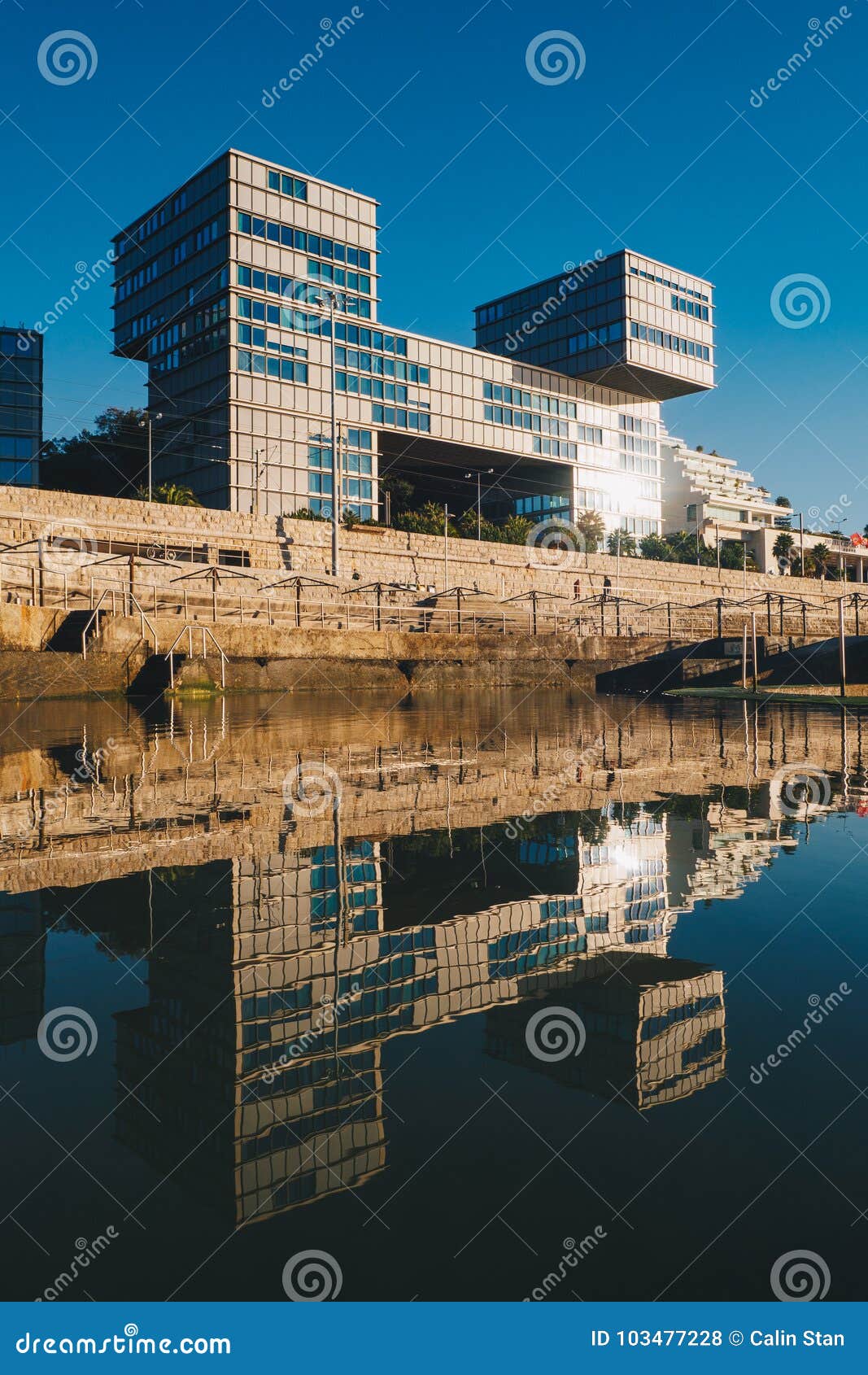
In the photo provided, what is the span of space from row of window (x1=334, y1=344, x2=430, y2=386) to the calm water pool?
80427 mm

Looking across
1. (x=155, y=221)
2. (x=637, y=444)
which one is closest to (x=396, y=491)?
(x=155, y=221)

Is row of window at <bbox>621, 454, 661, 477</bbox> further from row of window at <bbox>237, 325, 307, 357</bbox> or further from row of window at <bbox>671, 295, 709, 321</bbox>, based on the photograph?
row of window at <bbox>237, 325, 307, 357</bbox>

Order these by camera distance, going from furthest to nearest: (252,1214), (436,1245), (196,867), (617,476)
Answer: (617,476)
(196,867)
(252,1214)
(436,1245)

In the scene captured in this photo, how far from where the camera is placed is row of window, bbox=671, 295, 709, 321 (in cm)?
11019

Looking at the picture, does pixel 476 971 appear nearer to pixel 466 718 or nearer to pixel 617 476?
pixel 466 718

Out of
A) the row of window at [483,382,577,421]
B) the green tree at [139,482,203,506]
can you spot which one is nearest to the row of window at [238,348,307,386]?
the green tree at [139,482,203,506]

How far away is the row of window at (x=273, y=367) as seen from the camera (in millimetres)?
75125

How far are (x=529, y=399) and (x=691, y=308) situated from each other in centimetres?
2956

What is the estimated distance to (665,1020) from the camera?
336cm

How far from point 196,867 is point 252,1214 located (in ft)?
11.6

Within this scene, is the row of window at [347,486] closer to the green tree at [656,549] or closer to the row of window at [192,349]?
the row of window at [192,349]

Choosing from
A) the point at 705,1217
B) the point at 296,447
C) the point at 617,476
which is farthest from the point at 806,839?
the point at 617,476

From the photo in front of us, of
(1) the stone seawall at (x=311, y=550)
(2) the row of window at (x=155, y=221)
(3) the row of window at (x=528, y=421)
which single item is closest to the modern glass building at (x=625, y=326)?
(3) the row of window at (x=528, y=421)

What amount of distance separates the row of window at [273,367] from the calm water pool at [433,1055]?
74194mm
